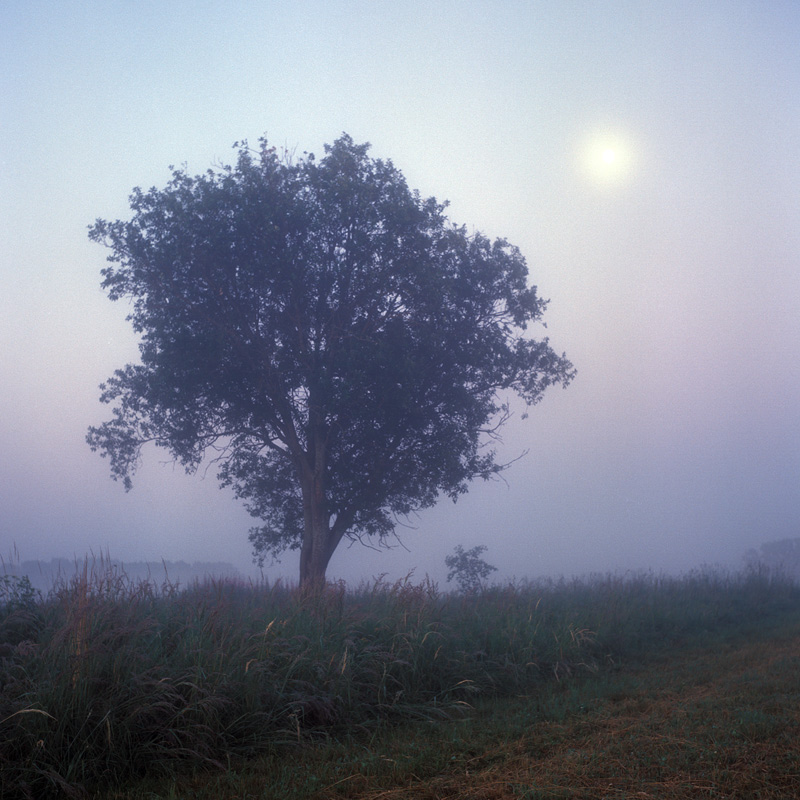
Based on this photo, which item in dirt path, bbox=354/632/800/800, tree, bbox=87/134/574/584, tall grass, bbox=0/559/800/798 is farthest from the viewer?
tree, bbox=87/134/574/584

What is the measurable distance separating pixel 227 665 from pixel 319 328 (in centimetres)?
1076

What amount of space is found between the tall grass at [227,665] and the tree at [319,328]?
5.64 metres

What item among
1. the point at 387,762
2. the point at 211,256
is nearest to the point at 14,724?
the point at 387,762

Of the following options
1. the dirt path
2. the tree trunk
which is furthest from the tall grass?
the tree trunk

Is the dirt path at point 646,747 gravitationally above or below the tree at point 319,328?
below

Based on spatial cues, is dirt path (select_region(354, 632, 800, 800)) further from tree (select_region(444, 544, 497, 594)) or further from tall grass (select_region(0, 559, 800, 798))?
tree (select_region(444, 544, 497, 594))

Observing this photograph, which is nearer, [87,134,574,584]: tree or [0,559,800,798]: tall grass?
[0,559,800,798]: tall grass

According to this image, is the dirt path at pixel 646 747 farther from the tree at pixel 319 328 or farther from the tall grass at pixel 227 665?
the tree at pixel 319 328

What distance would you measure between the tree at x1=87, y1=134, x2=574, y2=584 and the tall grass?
564 cm

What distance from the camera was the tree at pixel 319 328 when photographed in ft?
48.8

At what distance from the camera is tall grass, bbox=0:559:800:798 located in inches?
187

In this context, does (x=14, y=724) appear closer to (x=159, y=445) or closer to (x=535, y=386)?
(x=159, y=445)

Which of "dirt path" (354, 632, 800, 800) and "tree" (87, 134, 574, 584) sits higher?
"tree" (87, 134, 574, 584)

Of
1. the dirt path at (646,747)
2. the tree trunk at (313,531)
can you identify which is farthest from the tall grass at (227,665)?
the tree trunk at (313,531)
